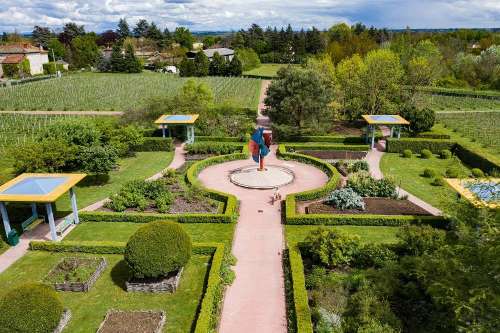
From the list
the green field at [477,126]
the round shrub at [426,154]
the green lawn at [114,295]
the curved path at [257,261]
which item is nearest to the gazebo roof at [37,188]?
the green lawn at [114,295]

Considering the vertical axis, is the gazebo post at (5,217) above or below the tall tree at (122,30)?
below

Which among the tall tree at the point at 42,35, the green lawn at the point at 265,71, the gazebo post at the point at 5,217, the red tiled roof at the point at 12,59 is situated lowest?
the gazebo post at the point at 5,217

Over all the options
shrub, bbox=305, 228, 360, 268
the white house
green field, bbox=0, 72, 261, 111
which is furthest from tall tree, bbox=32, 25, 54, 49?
shrub, bbox=305, 228, 360, 268

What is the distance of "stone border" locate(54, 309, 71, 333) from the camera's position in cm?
1434

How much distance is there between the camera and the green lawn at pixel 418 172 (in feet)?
90.5

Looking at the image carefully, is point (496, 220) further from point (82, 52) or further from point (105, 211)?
point (82, 52)

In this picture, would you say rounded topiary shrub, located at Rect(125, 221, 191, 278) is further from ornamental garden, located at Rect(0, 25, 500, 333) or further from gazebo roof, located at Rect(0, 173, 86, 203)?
gazebo roof, located at Rect(0, 173, 86, 203)

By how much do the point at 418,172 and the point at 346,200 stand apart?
1126 cm

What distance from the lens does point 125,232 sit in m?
22.2

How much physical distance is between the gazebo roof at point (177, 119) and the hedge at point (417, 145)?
1987 centimetres

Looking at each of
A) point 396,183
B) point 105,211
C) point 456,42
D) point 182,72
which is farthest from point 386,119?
point 456,42

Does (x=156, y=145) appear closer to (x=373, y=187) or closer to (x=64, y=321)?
(x=373, y=187)

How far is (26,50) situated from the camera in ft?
348

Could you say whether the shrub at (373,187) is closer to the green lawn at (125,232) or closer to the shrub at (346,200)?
the shrub at (346,200)
